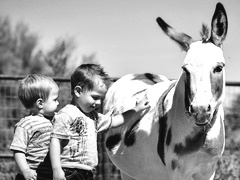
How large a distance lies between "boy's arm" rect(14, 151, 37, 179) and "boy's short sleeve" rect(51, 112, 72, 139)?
0.85 ft

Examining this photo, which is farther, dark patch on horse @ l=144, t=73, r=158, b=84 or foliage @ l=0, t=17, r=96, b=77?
foliage @ l=0, t=17, r=96, b=77

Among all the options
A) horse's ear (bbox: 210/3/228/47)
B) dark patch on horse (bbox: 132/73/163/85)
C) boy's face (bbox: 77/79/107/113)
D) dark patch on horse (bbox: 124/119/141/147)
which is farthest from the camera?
dark patch on horse (bbox: 132/73/163/85)

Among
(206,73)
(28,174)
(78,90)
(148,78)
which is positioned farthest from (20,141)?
(148,78)

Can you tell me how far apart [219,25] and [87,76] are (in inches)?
45.6

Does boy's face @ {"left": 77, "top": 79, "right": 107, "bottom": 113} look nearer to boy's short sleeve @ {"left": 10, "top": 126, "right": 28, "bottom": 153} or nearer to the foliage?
boy's short sleeve @ {"left": 10, "top": 126, "right": 28, "bottom": 153}

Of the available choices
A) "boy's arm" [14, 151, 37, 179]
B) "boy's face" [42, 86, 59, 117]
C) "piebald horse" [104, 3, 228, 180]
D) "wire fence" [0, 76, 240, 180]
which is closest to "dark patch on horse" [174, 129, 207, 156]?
"piebald horse" [104, 3, 228, 180]

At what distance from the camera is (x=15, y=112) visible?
7.96m

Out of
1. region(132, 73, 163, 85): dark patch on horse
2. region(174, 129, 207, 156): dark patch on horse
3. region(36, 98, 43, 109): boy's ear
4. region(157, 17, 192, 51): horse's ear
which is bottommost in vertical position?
region(174, 129, 207, 156): dark patch on horse

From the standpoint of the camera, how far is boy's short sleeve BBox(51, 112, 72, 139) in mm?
3760

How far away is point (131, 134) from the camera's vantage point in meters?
5.11

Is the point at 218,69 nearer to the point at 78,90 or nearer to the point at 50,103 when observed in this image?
the point at 78,90

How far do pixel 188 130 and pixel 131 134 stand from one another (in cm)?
92

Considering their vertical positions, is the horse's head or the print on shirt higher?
the horse's head

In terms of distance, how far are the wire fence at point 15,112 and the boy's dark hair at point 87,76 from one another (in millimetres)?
3691
